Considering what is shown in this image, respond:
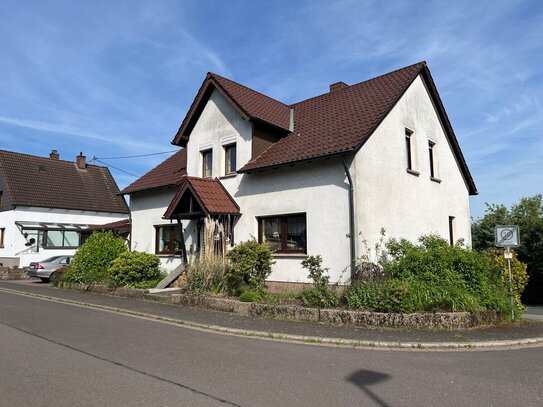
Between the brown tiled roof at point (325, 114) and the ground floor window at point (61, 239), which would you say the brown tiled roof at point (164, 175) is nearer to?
the brown tiled roof at point (325, 114)

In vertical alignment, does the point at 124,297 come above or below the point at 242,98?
below

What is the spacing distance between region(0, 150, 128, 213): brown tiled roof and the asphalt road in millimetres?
26462

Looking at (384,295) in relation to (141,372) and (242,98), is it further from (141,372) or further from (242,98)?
(242,98)

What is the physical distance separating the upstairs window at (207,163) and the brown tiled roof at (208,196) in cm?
130

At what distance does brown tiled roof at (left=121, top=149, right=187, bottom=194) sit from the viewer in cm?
1931

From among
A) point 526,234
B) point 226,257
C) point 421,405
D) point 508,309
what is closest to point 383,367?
point 421,405

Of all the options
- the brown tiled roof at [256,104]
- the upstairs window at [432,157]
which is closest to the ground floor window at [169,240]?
the brown tiled roof at [256,104]

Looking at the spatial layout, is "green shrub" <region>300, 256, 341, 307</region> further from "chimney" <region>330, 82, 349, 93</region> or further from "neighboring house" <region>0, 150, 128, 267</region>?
"neighboring house" <region>0, 150, 128, 267</region>

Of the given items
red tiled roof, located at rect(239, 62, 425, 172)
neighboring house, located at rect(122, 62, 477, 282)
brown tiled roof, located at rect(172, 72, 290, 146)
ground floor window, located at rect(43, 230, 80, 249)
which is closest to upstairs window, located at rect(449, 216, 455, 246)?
neighboring house, located at rect(122, 62, 477, 282)

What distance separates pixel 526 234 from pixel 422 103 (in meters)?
9.38

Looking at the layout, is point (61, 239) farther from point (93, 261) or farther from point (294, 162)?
point (294, 162)

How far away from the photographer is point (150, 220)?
20094 mm

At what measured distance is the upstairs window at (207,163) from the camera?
18131 millimetres

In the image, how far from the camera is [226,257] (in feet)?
45.7
